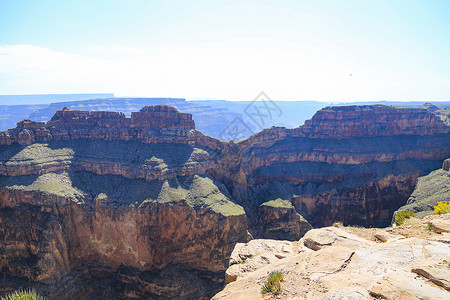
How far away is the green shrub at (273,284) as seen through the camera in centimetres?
1181

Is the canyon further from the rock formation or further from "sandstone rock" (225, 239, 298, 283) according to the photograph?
"sandstone rock" (225, 239, 298, 283)

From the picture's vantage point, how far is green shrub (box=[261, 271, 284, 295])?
38.8 ft

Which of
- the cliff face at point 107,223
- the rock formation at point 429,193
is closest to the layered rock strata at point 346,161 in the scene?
the rock formation at point 429,193

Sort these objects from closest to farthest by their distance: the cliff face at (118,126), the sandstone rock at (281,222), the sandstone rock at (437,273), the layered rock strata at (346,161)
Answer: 1. the sandstone rock at (437,273)
2. the sandstone rock at (281,222)
3. the cliff face at (118,126)
4. the layered rock strata at (346,161)

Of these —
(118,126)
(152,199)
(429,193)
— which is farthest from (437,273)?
(118,126)

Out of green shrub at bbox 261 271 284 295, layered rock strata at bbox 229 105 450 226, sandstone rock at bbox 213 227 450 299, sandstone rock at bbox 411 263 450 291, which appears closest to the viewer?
sandstone rock at bbox 411 263 450 291

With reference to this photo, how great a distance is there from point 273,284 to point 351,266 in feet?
11.4

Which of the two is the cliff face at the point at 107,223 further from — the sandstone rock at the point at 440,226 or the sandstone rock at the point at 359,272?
the sandstone rock at the point at 440,226

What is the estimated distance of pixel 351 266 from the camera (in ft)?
40.3

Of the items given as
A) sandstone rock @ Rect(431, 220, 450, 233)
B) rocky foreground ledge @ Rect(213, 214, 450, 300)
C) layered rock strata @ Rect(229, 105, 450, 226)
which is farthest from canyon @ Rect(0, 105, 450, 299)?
sandstone rock @ Rect(431, 220, 450, 233)

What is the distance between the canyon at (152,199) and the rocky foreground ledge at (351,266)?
2813 centimetres

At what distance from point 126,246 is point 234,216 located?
17382 mm

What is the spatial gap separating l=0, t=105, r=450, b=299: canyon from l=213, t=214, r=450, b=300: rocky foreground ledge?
28.1m

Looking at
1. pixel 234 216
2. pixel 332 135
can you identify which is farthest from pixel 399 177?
pixel 234 216
